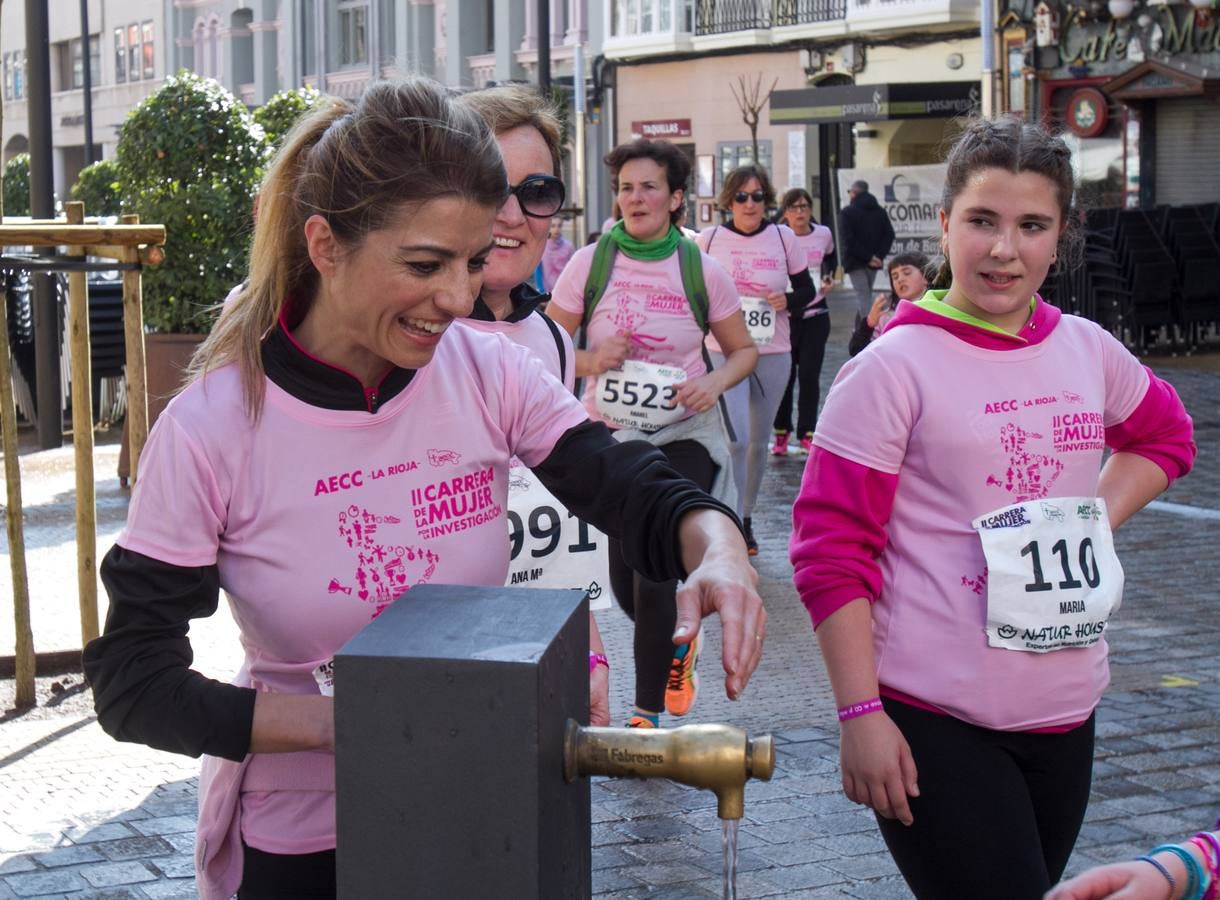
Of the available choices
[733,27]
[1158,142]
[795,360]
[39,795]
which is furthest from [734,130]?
[39,795]

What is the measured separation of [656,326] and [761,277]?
4364 millimetres

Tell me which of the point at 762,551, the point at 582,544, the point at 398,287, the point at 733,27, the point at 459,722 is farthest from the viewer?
the point at 733,27

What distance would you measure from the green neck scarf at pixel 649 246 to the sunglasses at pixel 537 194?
2.60m

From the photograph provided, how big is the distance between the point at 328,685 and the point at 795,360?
37.3ft

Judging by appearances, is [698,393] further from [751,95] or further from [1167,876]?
[751,95]

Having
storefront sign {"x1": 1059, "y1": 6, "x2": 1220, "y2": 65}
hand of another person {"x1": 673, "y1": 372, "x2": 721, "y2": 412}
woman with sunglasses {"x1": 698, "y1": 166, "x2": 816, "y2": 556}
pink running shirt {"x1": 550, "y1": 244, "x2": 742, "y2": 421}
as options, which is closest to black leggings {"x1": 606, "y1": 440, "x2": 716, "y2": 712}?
hand of another person {"x1": 673, "y1": 372, "x2": 721, "y2": 412}

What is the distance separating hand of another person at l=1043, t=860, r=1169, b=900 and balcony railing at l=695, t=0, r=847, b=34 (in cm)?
3388

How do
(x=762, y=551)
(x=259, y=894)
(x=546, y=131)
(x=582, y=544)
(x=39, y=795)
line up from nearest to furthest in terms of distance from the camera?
(x=259, y=894) → (x=546, y=131) → (x=582, y=544) → (x=39, y=795) → (x=762, y=551)

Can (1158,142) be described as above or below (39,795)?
above

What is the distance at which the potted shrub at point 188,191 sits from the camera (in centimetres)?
1253

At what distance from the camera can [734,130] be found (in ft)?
126

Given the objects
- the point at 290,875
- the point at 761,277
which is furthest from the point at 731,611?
the point at 761,277

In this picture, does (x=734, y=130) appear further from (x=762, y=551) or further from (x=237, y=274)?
(x=762, y=551)

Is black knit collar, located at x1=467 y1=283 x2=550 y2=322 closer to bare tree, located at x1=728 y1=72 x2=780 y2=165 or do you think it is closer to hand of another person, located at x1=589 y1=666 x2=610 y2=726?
hand of another person, located at x1=589 y1=666 x2=610 y2=726
